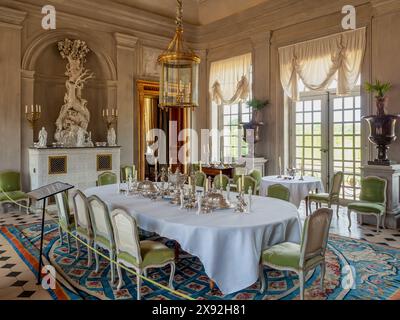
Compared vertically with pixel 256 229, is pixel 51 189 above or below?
above

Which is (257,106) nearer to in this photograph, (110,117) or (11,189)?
(110,117)

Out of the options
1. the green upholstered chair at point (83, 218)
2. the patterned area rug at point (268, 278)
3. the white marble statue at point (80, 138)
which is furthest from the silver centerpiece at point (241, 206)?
the white marble statue at point (80, 138)

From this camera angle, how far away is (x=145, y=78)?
9.09 m

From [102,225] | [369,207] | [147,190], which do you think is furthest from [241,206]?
[369,207]

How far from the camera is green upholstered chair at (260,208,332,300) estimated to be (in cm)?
288

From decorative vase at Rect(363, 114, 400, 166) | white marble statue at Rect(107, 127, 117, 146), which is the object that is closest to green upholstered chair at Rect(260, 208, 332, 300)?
decorative vase at Rect(363, 114, 400, 166)

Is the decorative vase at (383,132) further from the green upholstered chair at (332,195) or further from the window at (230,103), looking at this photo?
the window at (230,103)

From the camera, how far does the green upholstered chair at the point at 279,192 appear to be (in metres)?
4.40

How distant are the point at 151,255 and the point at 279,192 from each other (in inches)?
80.7

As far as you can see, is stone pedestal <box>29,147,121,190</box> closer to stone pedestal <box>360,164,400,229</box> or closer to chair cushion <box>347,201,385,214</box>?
chair cushion <box>347,201,385,214</box>

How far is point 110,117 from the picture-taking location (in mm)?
8461
